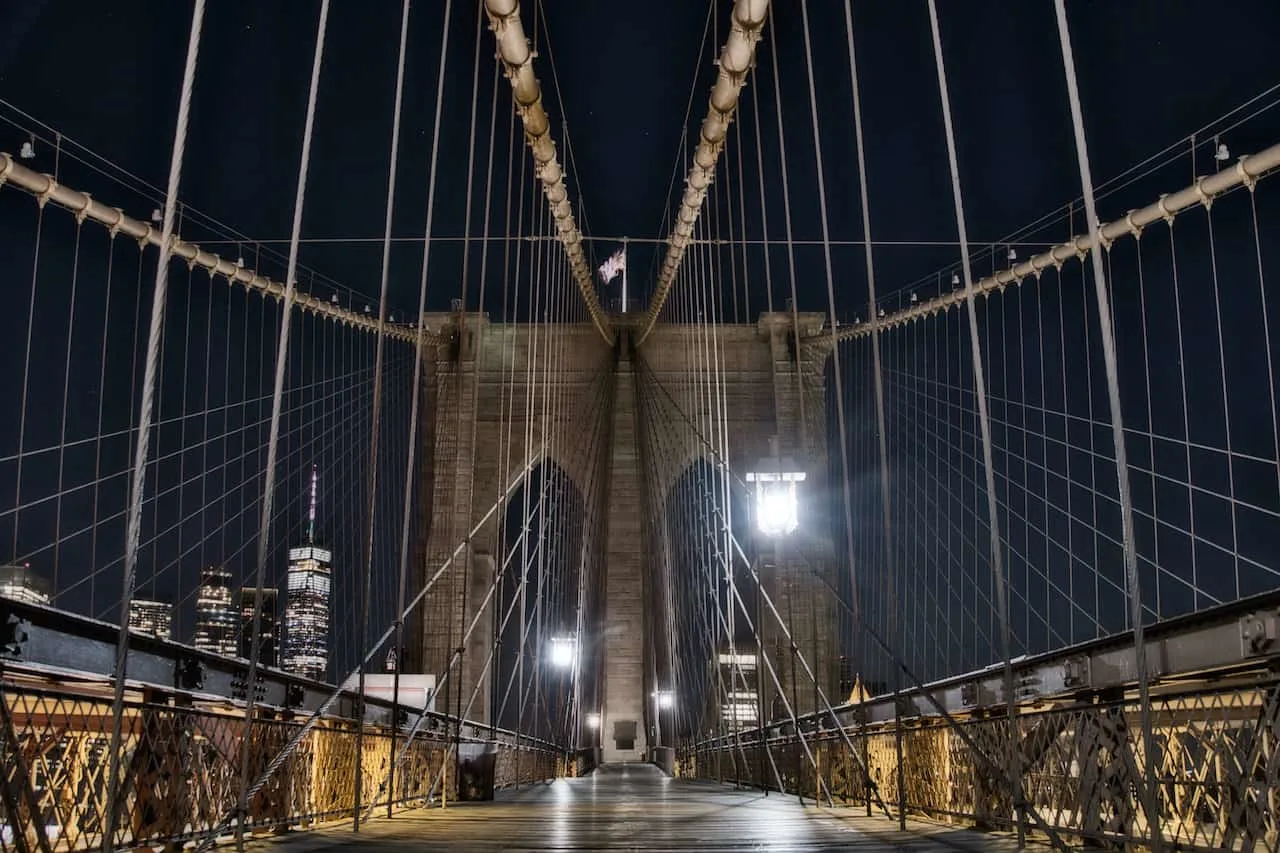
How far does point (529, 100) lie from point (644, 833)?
5.85 m

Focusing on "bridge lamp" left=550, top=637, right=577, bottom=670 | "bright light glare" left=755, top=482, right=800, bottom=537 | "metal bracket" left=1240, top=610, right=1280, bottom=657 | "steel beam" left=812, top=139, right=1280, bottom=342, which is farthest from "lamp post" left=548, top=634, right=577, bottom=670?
"metal bracket" left=1240, top=610, right=1280, bottom=657

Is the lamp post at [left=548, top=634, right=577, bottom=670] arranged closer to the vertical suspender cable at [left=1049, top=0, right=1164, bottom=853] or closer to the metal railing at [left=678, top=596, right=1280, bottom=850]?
the metal railing at [left=678, top=596, right=1280, bottom=850]

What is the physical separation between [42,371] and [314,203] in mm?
5404

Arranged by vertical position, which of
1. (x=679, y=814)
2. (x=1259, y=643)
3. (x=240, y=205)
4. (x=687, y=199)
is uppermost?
(x=240, y=205)

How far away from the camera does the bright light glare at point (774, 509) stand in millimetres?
8609

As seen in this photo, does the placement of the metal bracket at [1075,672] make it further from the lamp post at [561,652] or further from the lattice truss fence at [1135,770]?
the lamp post at [561,652]

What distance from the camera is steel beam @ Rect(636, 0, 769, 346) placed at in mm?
6969

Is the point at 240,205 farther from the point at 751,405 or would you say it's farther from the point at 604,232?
the point at 751,405

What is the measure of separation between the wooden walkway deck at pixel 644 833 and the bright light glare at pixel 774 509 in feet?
9.61

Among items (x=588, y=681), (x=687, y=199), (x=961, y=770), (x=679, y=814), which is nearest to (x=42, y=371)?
(x=687, y=199)

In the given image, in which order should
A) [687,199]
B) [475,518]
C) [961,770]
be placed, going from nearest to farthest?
[961,770], [687,199], [475,518]

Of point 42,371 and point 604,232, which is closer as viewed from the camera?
point 42,371

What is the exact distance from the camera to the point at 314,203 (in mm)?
18641

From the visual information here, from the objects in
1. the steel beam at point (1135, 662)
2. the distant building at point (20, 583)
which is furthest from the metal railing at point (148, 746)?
the distant building at point (20, 583)
